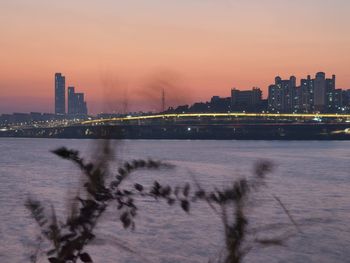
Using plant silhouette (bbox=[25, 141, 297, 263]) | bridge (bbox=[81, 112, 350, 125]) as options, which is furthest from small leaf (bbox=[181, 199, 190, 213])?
bridge (bbox=[81, 112, 350, 125])

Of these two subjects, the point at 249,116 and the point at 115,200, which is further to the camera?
the point at 249,116

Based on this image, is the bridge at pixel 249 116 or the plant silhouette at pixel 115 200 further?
the bridge at pixel 249 116

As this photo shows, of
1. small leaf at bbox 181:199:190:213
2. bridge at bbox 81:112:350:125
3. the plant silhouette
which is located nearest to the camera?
the plant silhouette

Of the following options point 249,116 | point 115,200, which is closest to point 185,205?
point 115,200

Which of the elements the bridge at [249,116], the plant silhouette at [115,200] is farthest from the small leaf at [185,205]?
the bridge at [249,116]

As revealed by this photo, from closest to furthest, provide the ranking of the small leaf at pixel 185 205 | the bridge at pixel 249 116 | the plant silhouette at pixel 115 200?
the plant silhouette at pixel 115 200
the small leaf at pixel 185 205
the bridge at pixel 249 116

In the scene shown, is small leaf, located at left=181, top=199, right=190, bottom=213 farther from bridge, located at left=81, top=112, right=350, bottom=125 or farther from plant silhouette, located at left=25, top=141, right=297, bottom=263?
bridge, located at left=81, top=112, right=350, bottom=125

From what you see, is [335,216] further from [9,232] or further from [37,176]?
[37,176]

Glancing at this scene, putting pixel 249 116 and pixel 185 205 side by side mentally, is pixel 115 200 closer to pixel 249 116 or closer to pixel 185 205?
pixel 185 205

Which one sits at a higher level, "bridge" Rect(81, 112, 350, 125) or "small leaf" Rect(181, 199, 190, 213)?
"bridge" Rect(81, 112, 350, 125)

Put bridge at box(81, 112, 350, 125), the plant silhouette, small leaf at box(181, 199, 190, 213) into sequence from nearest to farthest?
1. the plant silhouette
2. small leaf at box(181, 199, 190, 213)
3. bridge at box(81, 112, 350, 125)

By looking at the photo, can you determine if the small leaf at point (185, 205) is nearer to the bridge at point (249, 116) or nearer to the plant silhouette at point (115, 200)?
the plant silhouette at point (115, 200)

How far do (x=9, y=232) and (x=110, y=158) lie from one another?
13.7 m

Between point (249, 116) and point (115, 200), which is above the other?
point (249, 116)
